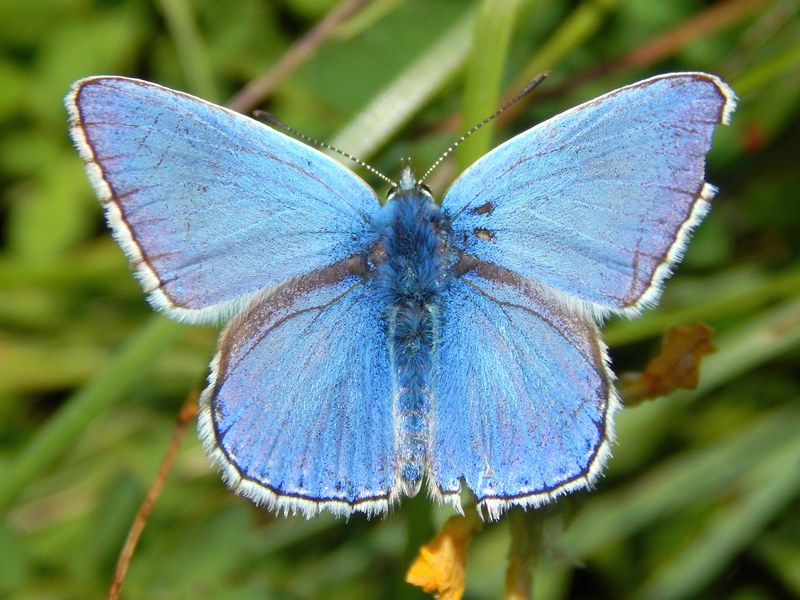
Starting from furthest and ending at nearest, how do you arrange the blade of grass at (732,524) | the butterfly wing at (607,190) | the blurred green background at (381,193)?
the blade of grass at (732,524) → the blurred green background at (381,193) → the butterfly wing at (607,190)

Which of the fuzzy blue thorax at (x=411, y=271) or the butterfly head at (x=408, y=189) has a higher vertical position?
the butterfly head at (x=408, y=189)

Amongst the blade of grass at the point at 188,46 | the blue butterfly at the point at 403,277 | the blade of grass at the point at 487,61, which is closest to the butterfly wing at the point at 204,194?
the blue butterfly at the point at 403,277

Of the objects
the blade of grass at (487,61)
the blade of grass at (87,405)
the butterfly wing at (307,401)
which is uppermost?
the blade of grass at (487,61)

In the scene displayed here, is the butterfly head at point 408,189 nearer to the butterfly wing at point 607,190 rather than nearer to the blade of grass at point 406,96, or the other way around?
the butterfly wing at point 607,190

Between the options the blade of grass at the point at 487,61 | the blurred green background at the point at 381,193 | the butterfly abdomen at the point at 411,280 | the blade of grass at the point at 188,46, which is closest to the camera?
the butterfly abdomen at the point at 411,280

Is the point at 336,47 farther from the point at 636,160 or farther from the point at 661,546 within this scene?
the point at 661,546

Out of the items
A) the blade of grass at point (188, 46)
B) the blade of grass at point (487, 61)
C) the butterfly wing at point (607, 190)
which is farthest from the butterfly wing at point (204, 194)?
the blade of grass at point (188, 46)

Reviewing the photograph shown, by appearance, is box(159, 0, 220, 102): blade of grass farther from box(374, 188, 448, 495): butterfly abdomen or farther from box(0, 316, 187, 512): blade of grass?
box(374, 188, 448, 495): butterfly abdomen

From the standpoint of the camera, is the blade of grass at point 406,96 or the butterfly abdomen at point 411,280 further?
the blade of grass at point 406,96
